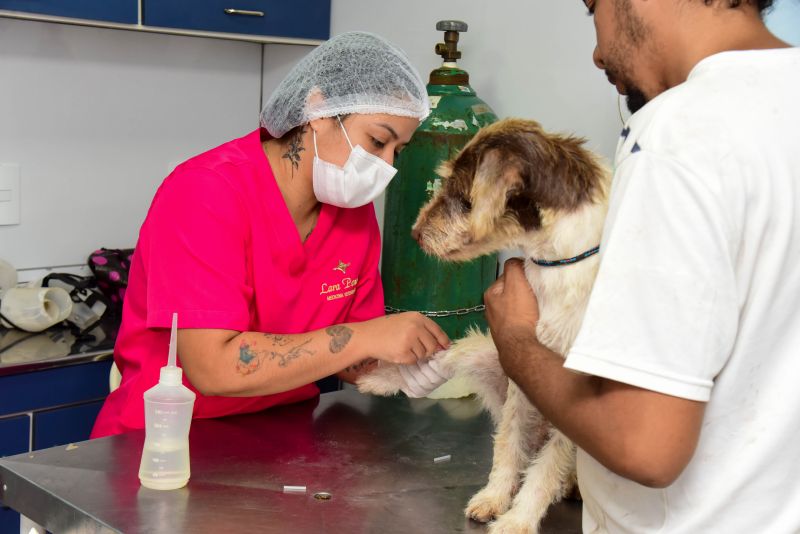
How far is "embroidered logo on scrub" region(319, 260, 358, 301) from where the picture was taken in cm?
198

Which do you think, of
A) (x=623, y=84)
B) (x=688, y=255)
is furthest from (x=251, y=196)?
(x=688, y=255)

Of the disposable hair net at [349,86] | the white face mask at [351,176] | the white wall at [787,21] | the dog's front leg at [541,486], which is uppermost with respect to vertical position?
the white wall at [787,21]

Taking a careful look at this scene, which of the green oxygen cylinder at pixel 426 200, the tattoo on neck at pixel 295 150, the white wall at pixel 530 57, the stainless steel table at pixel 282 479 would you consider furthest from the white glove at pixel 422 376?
the white wall at pixel 530 57

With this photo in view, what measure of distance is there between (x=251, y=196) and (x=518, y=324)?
747 millimetres

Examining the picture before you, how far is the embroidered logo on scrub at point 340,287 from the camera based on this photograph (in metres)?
1.98

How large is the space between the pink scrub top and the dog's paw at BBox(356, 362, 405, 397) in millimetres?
226

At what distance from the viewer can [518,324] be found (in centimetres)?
122

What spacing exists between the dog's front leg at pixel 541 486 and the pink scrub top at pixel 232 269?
0.60 m

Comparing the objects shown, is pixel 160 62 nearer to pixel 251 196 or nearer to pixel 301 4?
pixel 301 4

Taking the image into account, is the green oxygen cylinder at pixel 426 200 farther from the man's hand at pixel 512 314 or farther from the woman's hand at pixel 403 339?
the man's hand at pixel 512 314

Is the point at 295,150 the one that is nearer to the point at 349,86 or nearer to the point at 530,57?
the point at 349,86

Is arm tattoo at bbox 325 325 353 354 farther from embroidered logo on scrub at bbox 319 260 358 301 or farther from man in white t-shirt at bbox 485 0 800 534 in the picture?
man in white t-shirt at bbox 485 0 800 534

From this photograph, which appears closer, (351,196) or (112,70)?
(351,196)

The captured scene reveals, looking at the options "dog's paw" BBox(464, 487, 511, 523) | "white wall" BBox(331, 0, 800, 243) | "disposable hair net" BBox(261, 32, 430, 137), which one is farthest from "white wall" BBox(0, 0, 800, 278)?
"dog's paw" BBox(464, 487, 511, 523)
